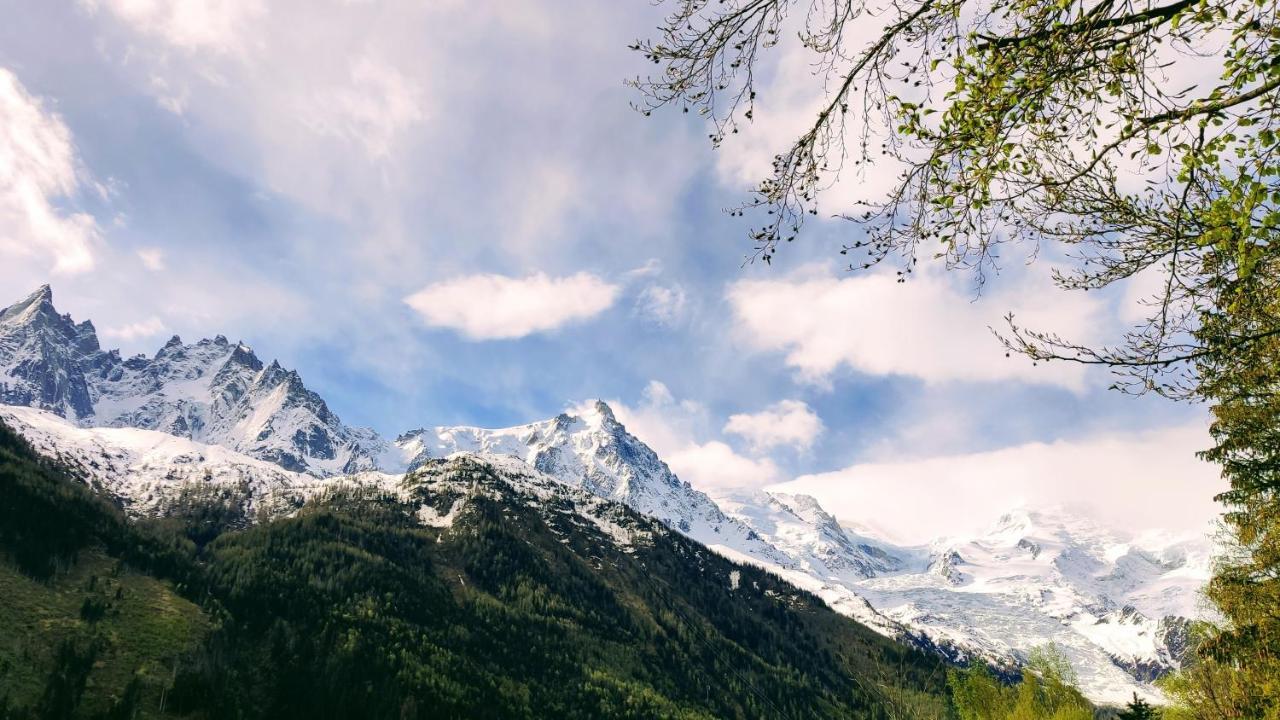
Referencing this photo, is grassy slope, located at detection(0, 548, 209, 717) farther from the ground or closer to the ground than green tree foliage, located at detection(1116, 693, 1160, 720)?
closer to the ground

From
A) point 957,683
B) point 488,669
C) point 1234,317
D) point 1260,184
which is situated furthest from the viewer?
point 488,669

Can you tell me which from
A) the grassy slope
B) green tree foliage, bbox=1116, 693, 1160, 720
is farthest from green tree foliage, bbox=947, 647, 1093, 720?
the grassy slope

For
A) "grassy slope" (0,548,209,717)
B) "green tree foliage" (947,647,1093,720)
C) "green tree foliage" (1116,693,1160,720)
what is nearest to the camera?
"green tree foliage" (1116,693,1160,720)

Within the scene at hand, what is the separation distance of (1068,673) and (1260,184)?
6014 centimetres

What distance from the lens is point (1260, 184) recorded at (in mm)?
5094

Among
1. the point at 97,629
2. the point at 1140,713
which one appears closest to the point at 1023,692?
the point at 1140,713

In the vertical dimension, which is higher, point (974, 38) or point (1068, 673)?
point (974, 38)

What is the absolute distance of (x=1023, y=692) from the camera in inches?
1663

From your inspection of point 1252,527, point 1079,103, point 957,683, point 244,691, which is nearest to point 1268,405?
point 1252,527

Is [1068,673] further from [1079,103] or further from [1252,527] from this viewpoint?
[1079,103]

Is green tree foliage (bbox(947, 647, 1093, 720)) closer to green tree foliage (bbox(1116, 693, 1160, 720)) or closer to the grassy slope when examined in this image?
green tree foliage (bbox(1116, 693, 1160, 720))

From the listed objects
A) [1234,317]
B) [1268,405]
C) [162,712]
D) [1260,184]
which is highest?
[1268,405]

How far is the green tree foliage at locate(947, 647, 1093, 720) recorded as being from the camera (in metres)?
42.3

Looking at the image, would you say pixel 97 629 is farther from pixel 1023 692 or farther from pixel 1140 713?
pixel 1140 713
